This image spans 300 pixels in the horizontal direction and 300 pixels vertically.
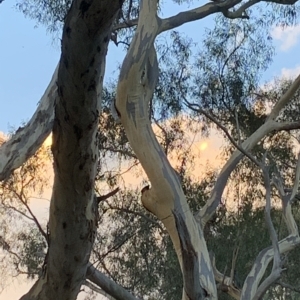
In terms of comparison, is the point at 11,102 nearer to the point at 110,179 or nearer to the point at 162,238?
the point at 110,179

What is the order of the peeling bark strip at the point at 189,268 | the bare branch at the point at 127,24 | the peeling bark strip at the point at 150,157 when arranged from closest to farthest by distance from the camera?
the peeling bark strip at the point at 189,268 < the peeling bark strip at the point at 150,157 < the bare branch at the point at 127,24

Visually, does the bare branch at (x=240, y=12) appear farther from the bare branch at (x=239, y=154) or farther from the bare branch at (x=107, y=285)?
the bare branch at (x=107, y=285)

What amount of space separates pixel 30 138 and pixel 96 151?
2176mm

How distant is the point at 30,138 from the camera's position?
3.53 meters

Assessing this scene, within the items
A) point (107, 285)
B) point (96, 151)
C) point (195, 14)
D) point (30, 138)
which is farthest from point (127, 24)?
point (96, 151)

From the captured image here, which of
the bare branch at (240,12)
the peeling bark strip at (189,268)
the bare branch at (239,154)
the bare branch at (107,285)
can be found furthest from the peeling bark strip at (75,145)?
the bare branch at (240,12)

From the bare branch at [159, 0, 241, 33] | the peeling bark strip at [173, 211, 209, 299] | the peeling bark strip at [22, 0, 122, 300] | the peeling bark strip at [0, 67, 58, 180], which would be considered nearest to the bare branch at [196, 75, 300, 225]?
the bare branch at [159, 0, 241, 33]

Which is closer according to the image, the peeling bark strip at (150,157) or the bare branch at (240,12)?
the peeling bark strip at (150,157)

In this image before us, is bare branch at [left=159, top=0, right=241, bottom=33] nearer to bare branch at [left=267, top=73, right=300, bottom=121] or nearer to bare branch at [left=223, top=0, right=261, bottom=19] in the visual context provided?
bare branch at [left=223, top=0, right=261, bottom=19]

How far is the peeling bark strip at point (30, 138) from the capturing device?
347cm

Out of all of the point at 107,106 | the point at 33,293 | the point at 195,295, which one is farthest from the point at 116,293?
the point at 107,106

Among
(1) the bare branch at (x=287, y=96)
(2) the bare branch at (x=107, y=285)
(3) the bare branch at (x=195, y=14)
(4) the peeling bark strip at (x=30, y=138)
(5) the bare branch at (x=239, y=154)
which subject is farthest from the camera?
(1) the bare branch at (x=287, y=96)

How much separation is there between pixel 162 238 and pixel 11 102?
2.11 m

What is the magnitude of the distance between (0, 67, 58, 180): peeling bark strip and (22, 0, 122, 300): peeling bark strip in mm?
2049
